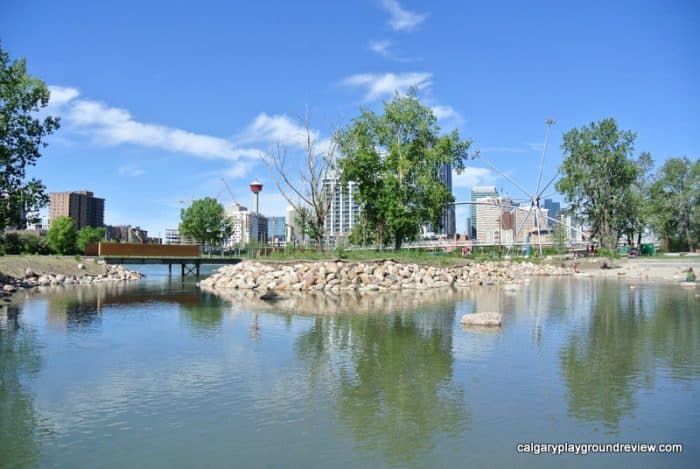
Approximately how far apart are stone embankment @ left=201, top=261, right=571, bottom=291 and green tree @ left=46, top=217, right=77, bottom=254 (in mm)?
59628

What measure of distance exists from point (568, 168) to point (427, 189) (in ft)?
111

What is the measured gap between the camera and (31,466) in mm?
6539

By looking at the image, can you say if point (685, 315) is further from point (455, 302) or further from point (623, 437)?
point (623, 437)

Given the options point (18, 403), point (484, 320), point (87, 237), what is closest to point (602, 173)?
point (484, 320)

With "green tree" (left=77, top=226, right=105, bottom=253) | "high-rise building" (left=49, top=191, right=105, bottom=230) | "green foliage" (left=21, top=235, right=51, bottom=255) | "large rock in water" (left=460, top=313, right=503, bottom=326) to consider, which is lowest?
"large rock in water" (left=460, top=313, right=503, bottom=326)

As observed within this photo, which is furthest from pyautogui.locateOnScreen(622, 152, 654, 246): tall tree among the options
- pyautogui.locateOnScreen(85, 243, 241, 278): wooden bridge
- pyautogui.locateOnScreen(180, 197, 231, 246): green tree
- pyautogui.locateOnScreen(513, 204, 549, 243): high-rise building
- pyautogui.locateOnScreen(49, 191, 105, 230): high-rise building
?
pyautogui.locateOnScreen(49, 191, 105, 230): high-rise building

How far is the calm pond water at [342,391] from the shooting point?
7051mm

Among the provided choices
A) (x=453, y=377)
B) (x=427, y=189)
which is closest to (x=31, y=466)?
(x=453, y=377)

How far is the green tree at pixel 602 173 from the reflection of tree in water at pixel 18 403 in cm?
6850

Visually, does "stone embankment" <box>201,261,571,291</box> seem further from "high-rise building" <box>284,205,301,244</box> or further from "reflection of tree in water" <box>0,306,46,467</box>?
"high-rise building" <box>284,205,301,244</box>

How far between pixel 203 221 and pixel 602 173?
6963 cm

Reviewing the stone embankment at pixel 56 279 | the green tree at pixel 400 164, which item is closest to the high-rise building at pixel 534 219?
the green tree at pixel 400 164

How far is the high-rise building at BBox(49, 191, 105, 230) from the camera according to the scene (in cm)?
15879

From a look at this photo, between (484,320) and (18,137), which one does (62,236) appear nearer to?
(18,137)
